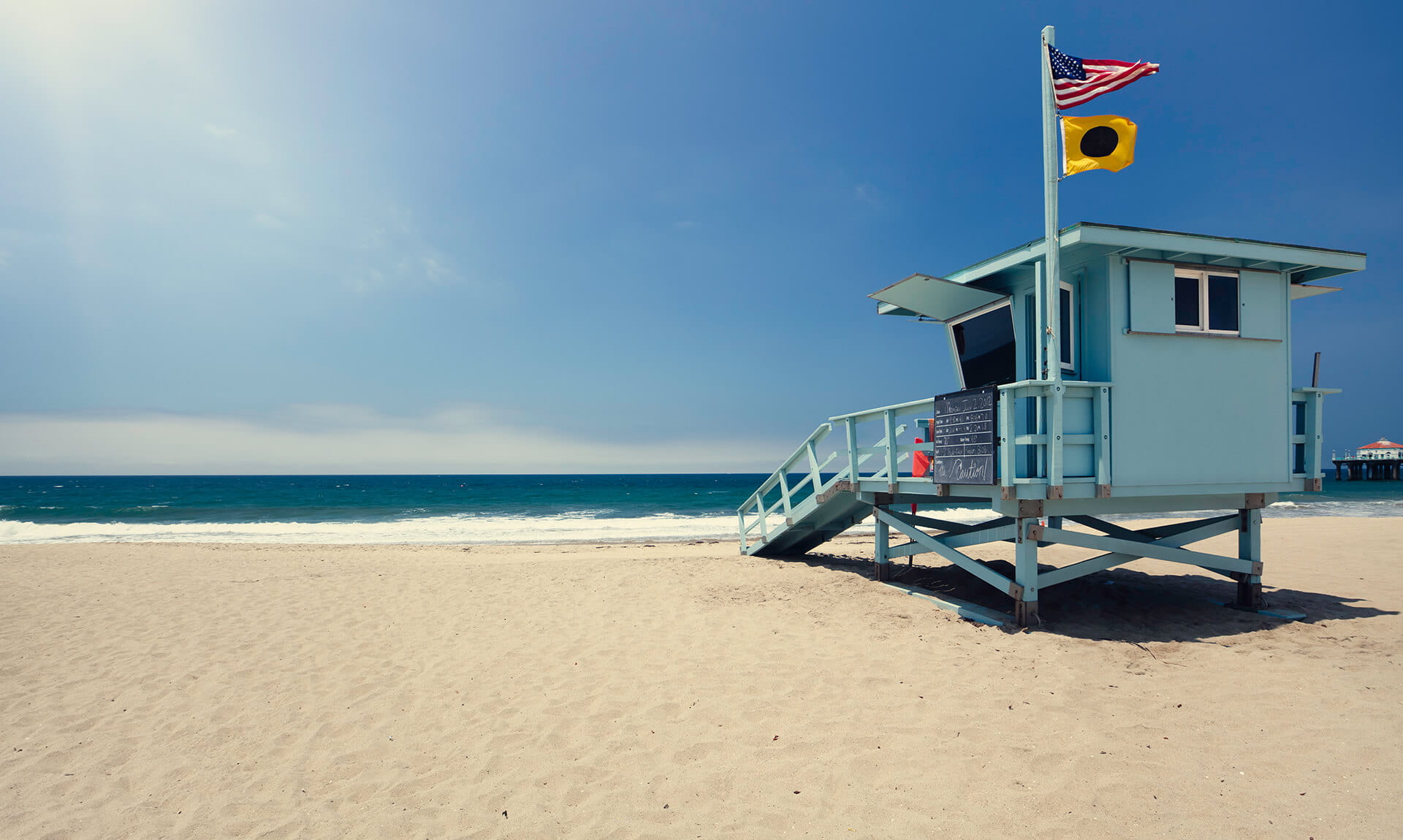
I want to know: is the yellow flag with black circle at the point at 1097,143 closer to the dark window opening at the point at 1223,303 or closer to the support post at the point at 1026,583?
the dark window opening at the point at 1223,303

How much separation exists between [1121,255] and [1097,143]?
1205 mm

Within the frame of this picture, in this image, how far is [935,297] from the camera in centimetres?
812

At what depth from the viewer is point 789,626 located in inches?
285

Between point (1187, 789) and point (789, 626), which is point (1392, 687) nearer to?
point (1187, 789)

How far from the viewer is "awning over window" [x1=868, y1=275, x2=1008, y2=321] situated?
779cm

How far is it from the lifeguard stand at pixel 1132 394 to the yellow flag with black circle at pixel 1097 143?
65 centimetres

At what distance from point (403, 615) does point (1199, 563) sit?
32.7 ft

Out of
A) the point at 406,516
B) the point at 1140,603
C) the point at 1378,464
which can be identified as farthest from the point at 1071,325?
the point at 1378,464

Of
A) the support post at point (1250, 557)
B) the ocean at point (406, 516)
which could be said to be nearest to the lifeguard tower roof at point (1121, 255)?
the support post at point (1250, 557)

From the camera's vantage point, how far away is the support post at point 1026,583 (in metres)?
6.88

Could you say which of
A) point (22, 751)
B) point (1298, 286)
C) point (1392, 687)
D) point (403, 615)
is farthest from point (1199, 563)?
point (22, 751)

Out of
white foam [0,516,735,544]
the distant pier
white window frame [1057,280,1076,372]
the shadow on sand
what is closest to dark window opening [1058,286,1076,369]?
white window frame [1057,280,1076,372]

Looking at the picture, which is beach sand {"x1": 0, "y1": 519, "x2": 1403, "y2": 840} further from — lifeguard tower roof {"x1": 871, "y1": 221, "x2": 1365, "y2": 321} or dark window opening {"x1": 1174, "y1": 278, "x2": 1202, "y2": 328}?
lifeguard tower roof {"x1": 871, "y1": 221, "x2": 1365, "y2": 321}

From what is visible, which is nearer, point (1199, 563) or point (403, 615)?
point (1199, 563)
